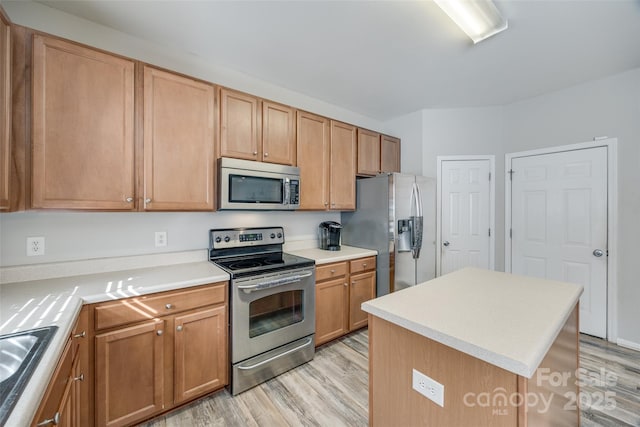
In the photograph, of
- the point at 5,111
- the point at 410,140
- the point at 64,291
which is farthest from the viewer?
the point at 410,140

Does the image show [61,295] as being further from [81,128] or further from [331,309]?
[331,309]

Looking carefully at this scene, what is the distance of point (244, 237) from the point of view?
2.48m

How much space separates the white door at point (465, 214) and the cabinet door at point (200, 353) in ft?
9.40

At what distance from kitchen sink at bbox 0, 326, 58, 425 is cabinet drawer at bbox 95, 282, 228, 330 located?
0.44 meters

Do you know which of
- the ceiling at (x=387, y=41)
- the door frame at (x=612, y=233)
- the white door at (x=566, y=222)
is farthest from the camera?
the white door at (x=566, y=222)

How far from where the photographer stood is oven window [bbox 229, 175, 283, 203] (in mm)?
2146

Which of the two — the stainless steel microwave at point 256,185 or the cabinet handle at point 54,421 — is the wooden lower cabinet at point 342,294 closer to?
the stainless steel microwave at point 256,185

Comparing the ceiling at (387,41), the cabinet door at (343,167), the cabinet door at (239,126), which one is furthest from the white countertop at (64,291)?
the ceiling at (387,41)

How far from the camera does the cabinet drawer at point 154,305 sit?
1477 millimetres

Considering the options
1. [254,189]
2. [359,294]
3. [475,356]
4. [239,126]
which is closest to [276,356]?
[359,294]

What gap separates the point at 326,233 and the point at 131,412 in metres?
2.13

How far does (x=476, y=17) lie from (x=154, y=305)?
2.79 meters

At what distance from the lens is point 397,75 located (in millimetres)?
2660

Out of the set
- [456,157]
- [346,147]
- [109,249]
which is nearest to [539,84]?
[456,157]
